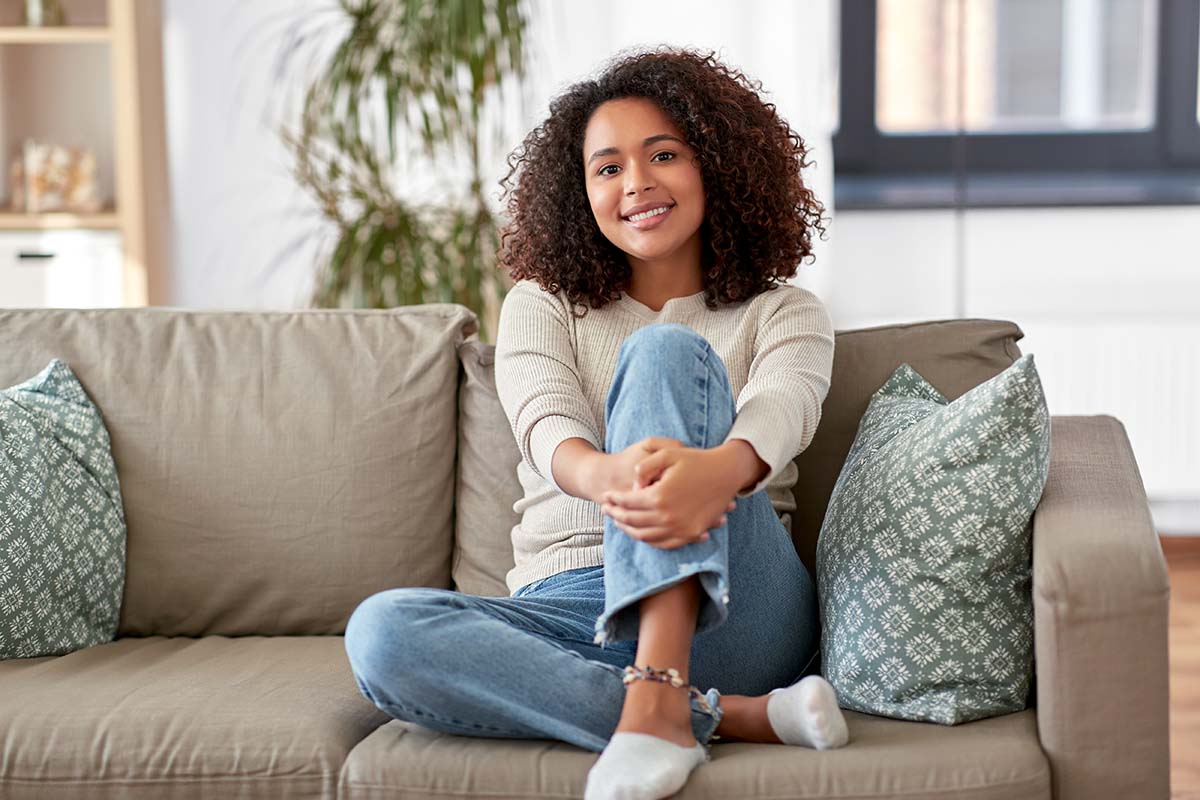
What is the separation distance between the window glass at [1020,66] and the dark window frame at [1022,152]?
0.03m

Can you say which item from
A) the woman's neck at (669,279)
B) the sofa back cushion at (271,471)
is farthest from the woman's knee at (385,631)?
the woman's neck at (669,279)

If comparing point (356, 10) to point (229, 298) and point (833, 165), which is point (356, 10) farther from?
point (833, 165)

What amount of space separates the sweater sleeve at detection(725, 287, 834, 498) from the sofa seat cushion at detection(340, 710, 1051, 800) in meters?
0.30

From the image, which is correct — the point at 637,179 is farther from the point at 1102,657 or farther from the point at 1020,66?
the point at 1020,66

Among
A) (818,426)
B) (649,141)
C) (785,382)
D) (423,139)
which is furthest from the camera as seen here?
(423,139)

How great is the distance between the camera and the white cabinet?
3434 millimetres

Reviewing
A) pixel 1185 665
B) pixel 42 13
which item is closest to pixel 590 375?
pixel 1185 665

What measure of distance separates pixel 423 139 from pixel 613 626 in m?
1.82

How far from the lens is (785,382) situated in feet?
5.57

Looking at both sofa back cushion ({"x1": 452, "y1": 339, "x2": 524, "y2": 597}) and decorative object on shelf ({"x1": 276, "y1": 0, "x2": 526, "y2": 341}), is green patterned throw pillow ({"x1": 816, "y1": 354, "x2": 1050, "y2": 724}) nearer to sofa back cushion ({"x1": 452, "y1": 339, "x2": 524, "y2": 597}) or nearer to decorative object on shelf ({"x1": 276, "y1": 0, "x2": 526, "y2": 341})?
sofa back cushion ({"x1": 452, "y1": 339, "x2": 524, "y2": 597})

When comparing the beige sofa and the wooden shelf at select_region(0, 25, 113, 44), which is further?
the wooden shelf at select_region(0, 25, 113, 44)

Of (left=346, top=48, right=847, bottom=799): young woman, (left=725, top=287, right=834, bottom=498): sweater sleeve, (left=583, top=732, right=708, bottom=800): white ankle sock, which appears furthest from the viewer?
(left=725, top=287, right=834, bottom=498): sweater sleeve

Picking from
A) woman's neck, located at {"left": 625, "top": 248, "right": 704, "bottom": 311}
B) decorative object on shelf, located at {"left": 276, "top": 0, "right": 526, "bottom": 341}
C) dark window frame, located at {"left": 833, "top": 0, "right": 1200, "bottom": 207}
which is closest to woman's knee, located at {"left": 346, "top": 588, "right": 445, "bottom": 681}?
woman's neck, located at {"left": 625, "top": 248, "right": 704, "bottom": 311}

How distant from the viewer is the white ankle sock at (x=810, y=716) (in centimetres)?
146
